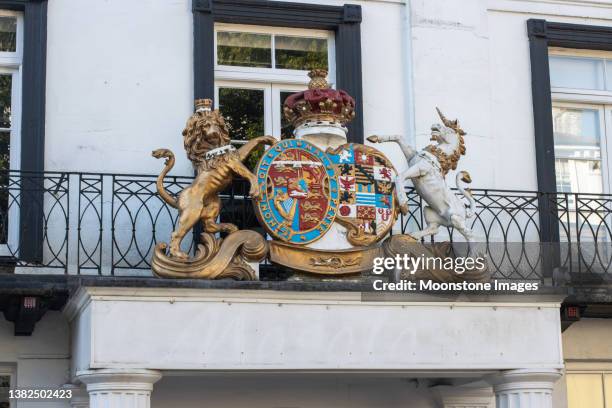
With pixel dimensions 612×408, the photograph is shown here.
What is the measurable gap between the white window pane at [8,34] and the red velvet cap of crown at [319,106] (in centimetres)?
317

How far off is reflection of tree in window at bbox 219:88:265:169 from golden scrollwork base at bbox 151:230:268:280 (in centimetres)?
245

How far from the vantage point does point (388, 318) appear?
1096cm

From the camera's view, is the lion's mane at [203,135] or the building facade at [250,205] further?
the lion's mane at [203,135]

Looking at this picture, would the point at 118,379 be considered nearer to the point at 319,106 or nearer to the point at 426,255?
the point at 426,255

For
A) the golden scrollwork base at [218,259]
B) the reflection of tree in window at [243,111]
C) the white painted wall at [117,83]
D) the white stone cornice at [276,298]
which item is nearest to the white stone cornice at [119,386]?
the white stone cornice at [276,298]

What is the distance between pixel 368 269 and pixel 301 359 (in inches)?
45.9

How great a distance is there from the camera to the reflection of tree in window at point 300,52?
13.6m

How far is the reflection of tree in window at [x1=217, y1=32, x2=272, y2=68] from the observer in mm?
13484

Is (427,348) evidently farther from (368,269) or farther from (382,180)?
(382,180)

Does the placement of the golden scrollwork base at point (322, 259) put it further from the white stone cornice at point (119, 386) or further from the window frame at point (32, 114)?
the window frame at point (32, 114)

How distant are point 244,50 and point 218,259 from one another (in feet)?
11.5

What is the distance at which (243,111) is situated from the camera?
13.4m

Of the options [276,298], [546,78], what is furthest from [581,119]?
[276,298]

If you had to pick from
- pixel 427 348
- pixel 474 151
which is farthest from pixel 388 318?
pixel 474 151
